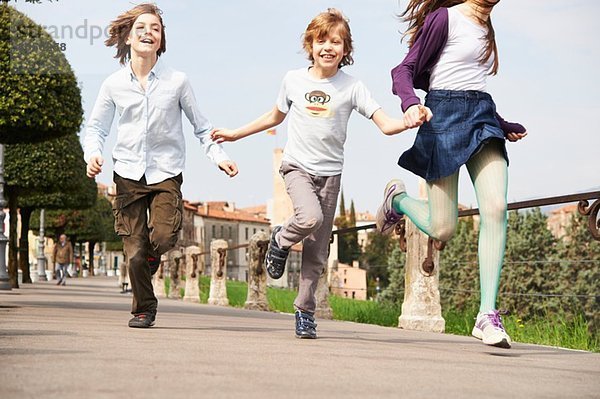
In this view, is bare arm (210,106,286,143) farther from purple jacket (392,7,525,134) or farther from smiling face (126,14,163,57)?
purple jacket (392,7,525,134)

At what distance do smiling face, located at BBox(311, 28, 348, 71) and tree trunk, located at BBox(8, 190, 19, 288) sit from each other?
69.5 feet

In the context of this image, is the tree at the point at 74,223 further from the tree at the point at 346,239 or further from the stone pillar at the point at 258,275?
the tree at the point at 346,239

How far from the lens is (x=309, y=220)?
6215 mm

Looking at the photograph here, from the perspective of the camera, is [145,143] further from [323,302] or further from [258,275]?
[258,275]

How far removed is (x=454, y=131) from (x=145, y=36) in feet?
8.34

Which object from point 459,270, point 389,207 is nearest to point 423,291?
point 389,207

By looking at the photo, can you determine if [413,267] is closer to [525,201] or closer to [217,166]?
A: [525,201]

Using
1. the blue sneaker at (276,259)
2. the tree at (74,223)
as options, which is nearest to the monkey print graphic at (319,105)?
the blue sneaker at (276,259)

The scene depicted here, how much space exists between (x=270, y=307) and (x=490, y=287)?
1170cm

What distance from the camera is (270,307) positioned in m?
17.2

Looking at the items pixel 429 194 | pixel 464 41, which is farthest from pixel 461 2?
pixel 429 194

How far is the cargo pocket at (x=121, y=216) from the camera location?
6852 mm

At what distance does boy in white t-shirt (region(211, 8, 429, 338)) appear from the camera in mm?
6293

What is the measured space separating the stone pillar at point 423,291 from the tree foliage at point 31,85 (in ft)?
37.5
